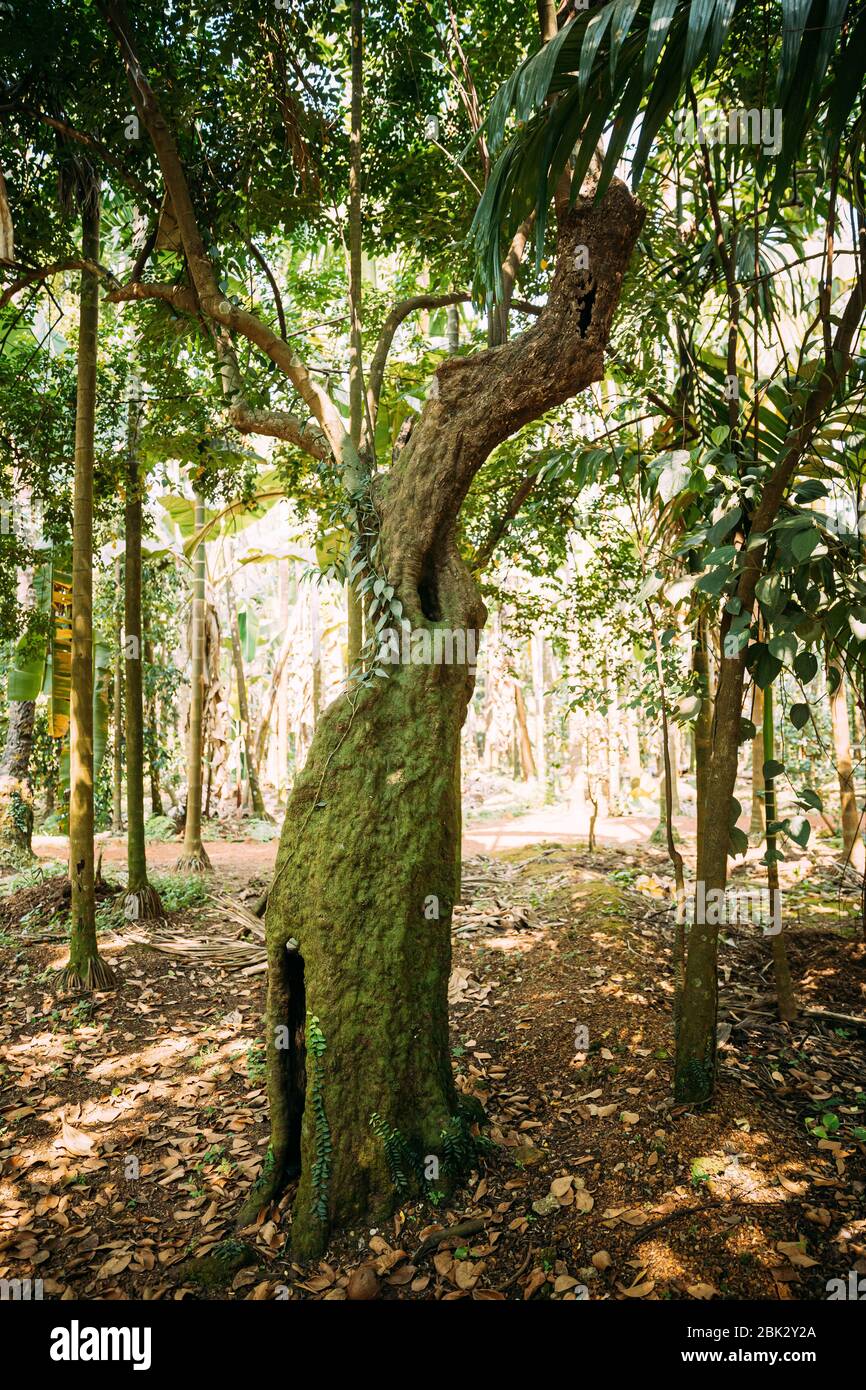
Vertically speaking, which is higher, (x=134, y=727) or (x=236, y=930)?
(x=134, y=727)

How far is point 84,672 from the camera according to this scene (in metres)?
5.93

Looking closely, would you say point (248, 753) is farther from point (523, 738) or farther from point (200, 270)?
point (200, 270)

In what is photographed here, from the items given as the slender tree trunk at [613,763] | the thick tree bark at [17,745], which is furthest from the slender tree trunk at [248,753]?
the slender tree trunk at [613,763]

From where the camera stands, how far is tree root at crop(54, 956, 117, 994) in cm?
578

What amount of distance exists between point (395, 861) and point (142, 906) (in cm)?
478

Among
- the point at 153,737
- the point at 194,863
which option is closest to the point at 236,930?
the point at 194,863

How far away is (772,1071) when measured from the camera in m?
3.99

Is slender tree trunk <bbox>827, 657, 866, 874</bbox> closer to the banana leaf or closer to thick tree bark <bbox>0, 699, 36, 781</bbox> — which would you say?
the banana leaf

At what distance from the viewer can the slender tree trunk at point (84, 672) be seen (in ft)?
19.0

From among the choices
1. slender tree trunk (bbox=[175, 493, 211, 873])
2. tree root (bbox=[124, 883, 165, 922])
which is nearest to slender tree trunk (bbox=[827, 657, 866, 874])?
tree root (bbox=[124, 883, 165, 922])

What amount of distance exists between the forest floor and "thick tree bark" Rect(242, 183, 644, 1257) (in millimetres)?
305
